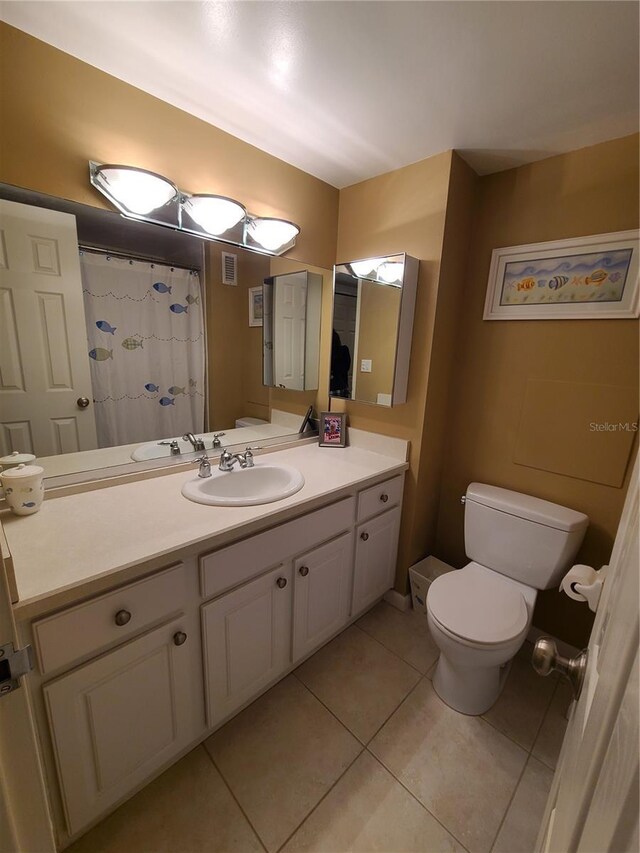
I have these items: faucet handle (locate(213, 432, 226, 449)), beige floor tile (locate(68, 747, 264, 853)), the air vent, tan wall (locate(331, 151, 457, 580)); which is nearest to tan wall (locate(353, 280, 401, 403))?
tan wall (locate(331, 151, 457, 580))

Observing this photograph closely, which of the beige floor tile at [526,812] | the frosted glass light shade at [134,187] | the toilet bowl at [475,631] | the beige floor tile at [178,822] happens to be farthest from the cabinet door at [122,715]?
the frosted glass light shade at [134,187]

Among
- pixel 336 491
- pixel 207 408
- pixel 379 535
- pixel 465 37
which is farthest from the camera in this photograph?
pixel 379 535

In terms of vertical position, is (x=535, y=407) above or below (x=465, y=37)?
below

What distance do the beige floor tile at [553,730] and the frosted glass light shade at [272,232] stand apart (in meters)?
2.13

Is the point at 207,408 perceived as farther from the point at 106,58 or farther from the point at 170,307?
the point at 106,58

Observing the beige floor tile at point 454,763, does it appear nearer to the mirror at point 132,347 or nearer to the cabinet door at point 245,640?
the cabinet door at point 245,640

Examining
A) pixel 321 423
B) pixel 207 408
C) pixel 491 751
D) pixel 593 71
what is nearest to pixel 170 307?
pixel 207 408

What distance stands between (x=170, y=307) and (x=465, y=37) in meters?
1.30

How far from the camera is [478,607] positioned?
139 centimetres

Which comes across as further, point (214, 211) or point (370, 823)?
point (214, 211)

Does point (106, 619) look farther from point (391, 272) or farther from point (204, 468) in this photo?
point (391, 272)

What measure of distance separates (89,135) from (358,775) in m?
2.33

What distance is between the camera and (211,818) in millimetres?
1069

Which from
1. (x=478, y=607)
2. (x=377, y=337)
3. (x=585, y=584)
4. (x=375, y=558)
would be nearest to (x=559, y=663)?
(x=585, y=584)
